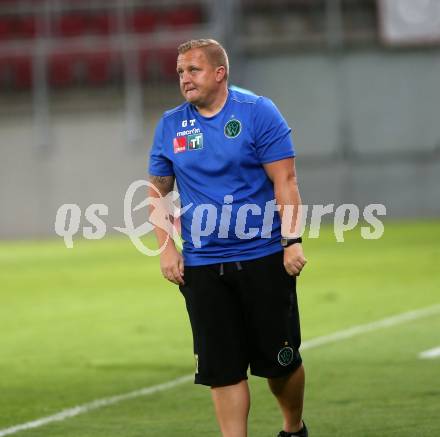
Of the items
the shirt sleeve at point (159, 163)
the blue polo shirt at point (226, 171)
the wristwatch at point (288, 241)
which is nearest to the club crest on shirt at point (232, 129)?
the blue polo shirt at point (226, 171)

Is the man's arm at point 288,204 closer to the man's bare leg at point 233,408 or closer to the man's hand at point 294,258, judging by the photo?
the man's hand at point 294,258

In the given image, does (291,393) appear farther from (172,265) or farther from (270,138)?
(270,138)

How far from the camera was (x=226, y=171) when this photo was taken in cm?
615

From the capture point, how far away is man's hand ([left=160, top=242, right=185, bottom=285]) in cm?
627

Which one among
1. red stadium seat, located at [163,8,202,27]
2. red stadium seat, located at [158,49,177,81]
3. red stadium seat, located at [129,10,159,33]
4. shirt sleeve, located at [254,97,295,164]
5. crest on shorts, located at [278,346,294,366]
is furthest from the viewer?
red stadium seat, located at [129,10,159,33]

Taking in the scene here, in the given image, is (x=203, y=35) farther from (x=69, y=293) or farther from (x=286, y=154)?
(x=286, y=154)

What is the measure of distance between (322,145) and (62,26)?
6.56m

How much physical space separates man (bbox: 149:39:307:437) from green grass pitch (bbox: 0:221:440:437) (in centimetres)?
123

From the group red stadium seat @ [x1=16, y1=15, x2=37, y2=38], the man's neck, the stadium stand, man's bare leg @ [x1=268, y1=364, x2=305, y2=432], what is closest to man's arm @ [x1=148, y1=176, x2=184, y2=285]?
the man's neck

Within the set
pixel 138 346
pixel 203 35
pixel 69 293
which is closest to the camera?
pixel 138 346

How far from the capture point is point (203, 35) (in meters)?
31.6

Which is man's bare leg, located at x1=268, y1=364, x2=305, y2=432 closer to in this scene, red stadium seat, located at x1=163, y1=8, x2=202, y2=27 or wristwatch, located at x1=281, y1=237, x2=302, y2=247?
wristwatch, located at x1=281, y1=237, x2=302, y2=247

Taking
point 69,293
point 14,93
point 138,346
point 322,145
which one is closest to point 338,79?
point 322,145

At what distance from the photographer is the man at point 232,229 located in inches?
242
